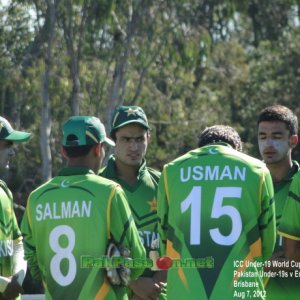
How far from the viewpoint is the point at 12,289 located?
7922 millimetres

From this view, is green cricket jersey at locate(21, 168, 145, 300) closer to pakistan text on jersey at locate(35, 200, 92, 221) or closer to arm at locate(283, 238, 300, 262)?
pakistan text on jersey at locate(35, 200, 92, 221)

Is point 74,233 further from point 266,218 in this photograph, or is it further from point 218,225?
point 266,218

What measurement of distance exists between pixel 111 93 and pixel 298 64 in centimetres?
806

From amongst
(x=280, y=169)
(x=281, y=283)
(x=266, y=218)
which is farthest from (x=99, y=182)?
(x=280, y=169)

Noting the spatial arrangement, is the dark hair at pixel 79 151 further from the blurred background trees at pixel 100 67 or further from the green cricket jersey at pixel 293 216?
the blurred background trees at pixel 100 67

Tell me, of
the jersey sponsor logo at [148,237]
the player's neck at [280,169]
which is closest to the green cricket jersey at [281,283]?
the player's neck at [280,169]

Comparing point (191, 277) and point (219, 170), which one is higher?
point (219, 170)

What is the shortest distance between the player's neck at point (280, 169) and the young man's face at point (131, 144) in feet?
3.53

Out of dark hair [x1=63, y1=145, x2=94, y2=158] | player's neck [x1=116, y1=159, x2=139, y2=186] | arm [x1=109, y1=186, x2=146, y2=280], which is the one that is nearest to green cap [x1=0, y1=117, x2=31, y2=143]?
player's neck [x1=116, y1=159, x2=139, y2=186]

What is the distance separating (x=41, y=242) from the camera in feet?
23.6

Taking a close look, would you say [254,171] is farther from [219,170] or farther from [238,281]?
[238,281]

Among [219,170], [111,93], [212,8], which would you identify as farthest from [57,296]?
[212,8]

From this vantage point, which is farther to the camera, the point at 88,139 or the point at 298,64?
the point at 298,64

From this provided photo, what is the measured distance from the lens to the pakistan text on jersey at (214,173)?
7.01 metres
